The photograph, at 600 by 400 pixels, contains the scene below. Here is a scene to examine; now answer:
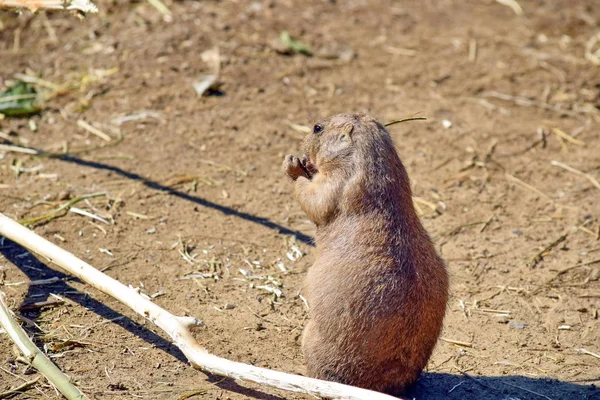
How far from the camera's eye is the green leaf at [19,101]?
26.3 feet

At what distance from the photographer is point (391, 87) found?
895 cm

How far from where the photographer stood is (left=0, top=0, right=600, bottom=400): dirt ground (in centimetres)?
525

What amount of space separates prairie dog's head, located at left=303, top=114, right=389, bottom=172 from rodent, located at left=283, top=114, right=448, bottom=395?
0.6 inches

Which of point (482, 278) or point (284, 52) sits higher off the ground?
point (284, 52)

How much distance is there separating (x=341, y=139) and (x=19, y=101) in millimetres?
4672

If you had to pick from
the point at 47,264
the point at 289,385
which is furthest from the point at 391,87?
the point at 289,385

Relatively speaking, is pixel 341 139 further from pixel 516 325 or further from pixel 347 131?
pixel 516 325

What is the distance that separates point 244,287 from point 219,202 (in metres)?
1.29

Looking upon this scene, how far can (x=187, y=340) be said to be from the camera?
4516 mm

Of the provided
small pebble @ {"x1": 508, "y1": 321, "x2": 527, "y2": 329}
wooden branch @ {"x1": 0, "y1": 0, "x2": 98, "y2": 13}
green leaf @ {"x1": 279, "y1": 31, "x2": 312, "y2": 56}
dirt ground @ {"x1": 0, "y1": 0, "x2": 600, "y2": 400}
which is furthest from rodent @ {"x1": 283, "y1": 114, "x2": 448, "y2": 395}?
green leaf @ {"x1": 279, "y1": 31, "x2": 312, "y2": 56}

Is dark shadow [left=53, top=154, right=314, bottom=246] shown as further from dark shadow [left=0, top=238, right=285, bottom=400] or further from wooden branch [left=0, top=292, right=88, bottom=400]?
wooden branch [left=0, top=292, right=88, bottom=400]

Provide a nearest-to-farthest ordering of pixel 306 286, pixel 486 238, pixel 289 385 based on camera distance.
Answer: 1. pixel 289 385
2. pixel 306 286
3. pixel 486 238

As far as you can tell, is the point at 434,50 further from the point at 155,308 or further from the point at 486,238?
the point at 155,308

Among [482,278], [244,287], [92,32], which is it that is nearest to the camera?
[244,287]
